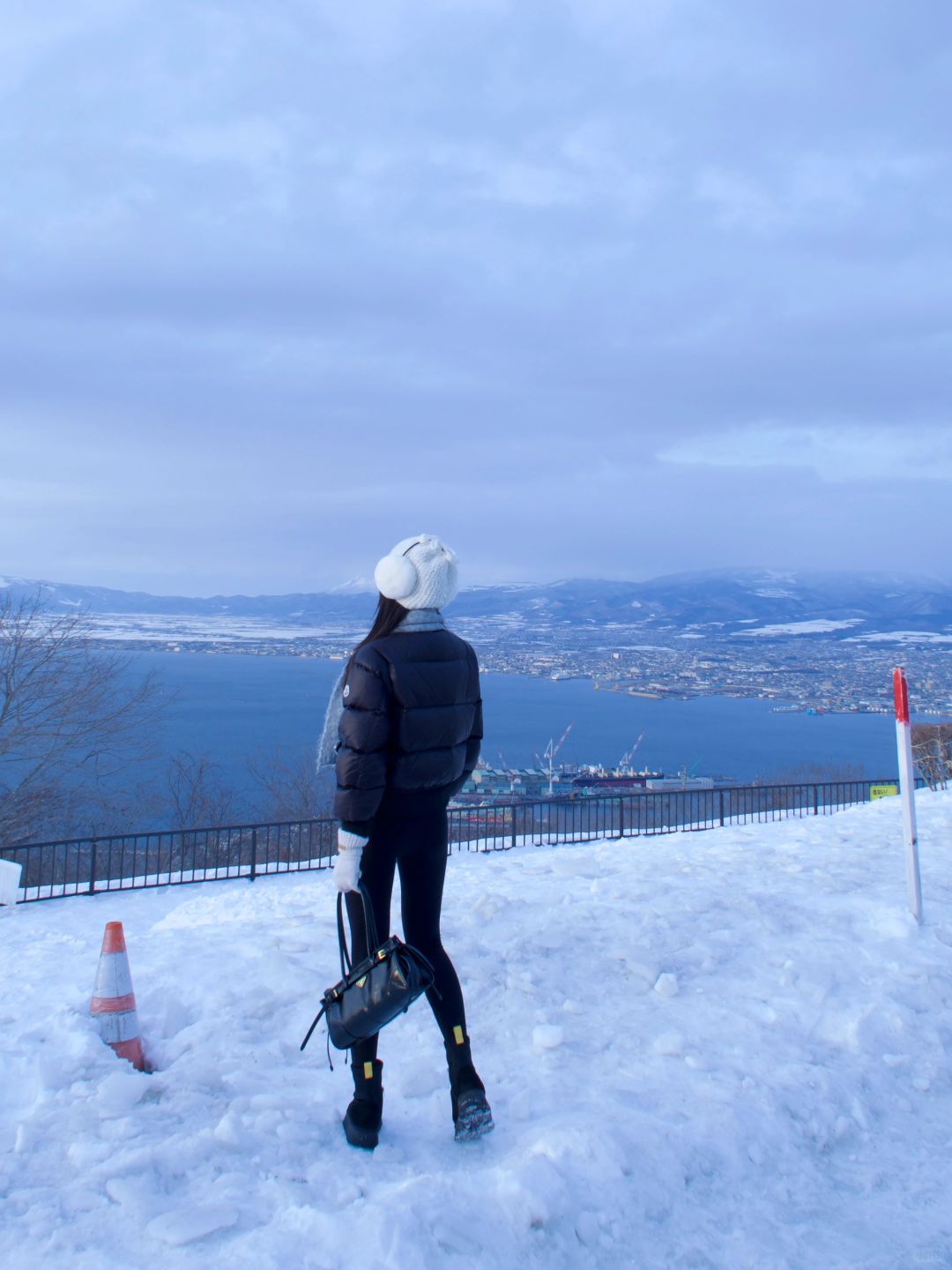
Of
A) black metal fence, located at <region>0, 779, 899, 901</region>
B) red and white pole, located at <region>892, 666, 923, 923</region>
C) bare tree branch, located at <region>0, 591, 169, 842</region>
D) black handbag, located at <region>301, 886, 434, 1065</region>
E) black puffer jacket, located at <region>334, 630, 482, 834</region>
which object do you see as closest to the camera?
black handbag, located at <region>301, 886, 434, 1065</region>

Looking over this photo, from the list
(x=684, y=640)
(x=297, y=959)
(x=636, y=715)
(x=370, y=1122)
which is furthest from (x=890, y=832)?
(x=684, y=640)

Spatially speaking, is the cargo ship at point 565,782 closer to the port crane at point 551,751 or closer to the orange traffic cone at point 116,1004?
the port crane at point 551,751

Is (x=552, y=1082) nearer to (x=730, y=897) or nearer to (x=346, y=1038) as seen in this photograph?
(x=346, y=1038)

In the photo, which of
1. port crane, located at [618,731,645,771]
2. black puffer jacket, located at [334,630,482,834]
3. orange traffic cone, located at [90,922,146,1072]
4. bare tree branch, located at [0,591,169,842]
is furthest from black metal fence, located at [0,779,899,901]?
port crane, located at [618,731,645,771]

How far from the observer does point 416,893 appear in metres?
3.70

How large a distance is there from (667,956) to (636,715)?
65148 mm

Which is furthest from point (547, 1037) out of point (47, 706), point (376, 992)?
point (47, 706)

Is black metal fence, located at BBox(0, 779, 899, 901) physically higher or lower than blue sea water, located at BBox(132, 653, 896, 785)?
higher

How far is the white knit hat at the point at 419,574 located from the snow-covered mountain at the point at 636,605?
6348 cm

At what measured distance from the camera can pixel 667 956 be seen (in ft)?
18.5

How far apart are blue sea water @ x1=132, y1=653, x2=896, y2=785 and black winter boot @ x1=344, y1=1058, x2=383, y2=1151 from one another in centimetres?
3911

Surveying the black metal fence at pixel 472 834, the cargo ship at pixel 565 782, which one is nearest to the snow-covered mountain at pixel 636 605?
the cargo ship at pixel 565 782

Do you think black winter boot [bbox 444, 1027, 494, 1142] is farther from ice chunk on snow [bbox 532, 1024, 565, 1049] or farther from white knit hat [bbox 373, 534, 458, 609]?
white knit hat [bbox 373, 534, 458, 609]

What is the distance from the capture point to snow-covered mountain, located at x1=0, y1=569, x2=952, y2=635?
289ft
